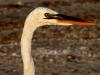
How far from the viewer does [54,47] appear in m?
20.3

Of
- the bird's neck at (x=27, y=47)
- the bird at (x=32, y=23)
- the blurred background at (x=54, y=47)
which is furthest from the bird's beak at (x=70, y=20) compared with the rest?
the blurred background at (x=54, y=47)

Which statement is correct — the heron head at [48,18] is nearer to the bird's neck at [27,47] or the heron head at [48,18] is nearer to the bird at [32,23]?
the bird at [32,23]

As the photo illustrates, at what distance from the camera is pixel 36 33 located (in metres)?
24.5

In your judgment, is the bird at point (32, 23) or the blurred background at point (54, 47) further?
the blurred background at point (54, 47)

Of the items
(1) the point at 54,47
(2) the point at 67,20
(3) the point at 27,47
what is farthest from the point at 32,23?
(1) the point at 54,47

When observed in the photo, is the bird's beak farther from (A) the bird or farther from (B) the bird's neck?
(B) the bird's neck

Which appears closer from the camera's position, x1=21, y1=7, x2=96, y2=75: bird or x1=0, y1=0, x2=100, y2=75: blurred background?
x1=21, y1=7, x2=96, y2=75: bird

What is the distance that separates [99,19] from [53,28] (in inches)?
199

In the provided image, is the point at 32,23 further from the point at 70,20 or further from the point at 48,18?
the point at 70,20

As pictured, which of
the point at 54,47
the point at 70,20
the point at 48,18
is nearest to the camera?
the point at 70,20

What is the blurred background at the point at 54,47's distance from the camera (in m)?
Answer: 16.5

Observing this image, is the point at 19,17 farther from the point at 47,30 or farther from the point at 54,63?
the point at 54,63

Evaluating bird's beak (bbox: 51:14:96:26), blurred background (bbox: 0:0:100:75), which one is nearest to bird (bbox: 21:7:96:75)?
bird's beak (bbox: 51:14:96:26)

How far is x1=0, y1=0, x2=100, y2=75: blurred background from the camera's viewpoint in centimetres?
1650
